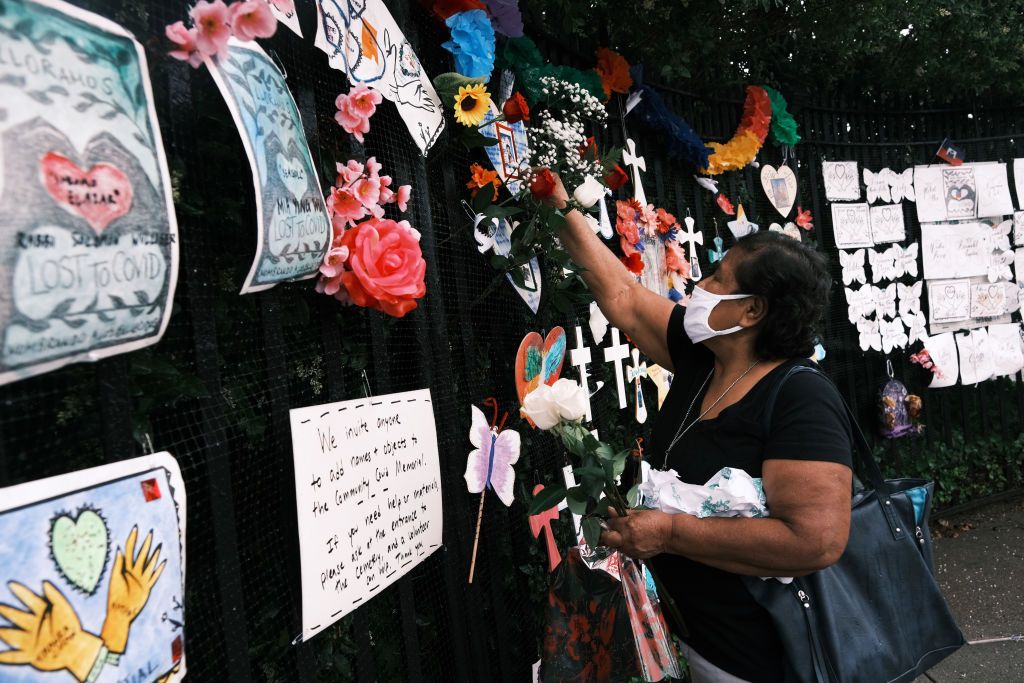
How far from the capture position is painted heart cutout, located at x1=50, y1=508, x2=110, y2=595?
0.93m

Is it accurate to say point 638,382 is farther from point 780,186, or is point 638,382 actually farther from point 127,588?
point 127,588

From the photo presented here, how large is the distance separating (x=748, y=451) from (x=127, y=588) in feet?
4.13

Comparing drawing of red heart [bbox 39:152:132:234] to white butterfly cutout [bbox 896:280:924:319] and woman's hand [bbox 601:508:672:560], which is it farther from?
white butterfly cutout [bbox 896:280:924:319]

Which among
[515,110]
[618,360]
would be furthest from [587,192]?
[618,360]

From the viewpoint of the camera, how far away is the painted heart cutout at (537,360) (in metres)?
Result: 2.28

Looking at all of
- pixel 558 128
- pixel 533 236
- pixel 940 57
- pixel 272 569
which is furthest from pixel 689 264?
pixel 272 569

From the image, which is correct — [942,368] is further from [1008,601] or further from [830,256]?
[1008,601]

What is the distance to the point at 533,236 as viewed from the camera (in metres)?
2.15

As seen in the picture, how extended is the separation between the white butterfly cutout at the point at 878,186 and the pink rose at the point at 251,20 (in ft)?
14.7

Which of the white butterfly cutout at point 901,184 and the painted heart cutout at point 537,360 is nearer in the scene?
the painted heart cutout at point 537,360

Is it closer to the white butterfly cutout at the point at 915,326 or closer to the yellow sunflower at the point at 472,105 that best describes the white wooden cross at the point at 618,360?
the yellow sunflower at the point at 472,105

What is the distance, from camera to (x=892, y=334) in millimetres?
4715

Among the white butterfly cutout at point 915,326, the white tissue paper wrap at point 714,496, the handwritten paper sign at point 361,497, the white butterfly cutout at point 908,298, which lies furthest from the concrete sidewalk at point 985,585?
the handwritten paper sign at point 361,497

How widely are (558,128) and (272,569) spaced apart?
66.3 inches
